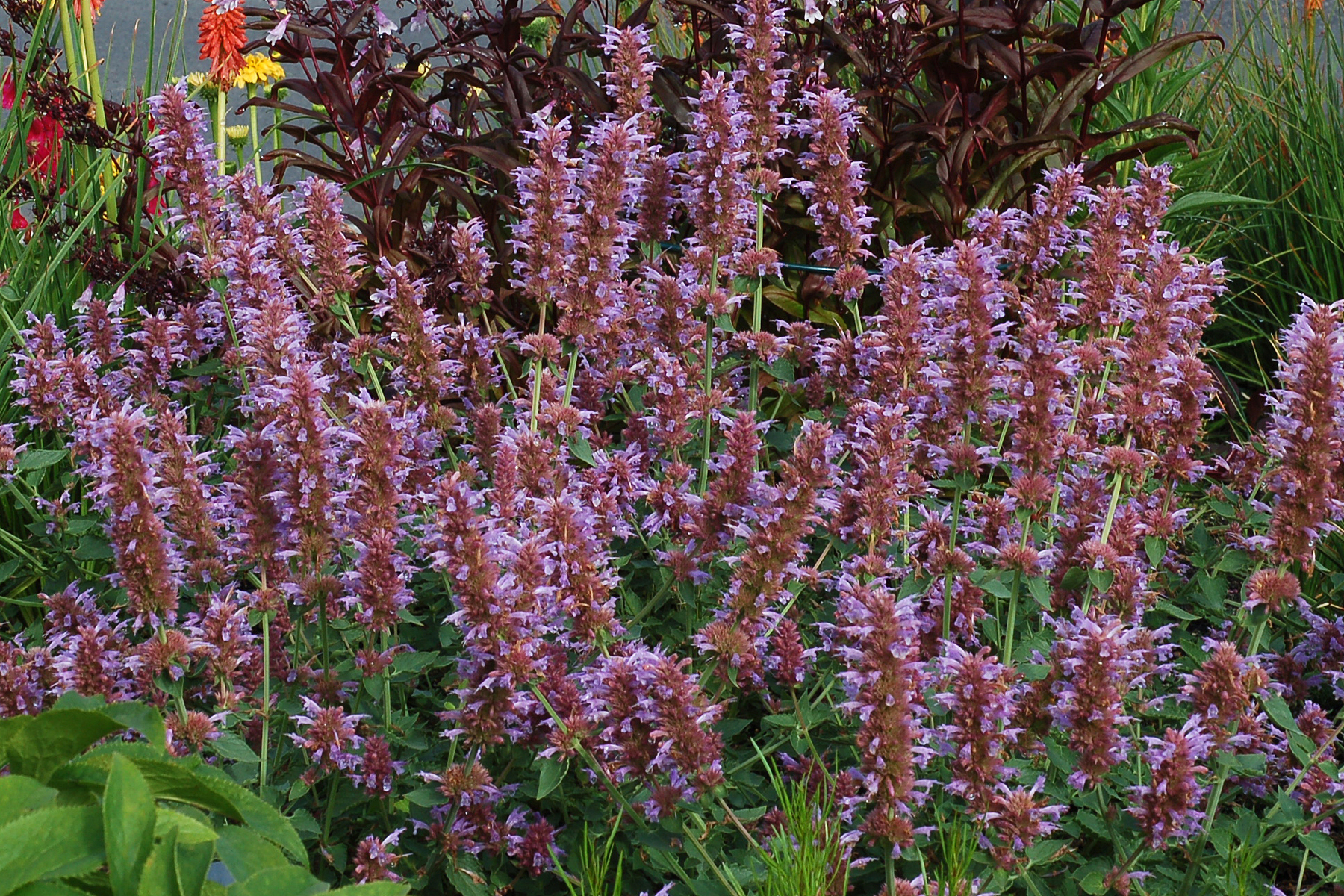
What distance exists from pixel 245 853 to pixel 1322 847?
1.74 metres

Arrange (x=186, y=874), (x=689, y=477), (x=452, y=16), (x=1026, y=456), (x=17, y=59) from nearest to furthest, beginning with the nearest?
(x=186, y=874) < (x=1026, y=456) < (x=689, y=477) < (x=452, y=16) < (x=17, y=59)

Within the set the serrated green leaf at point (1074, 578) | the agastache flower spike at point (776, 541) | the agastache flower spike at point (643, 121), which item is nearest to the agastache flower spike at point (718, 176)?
the agastache flower spike at point (643, 121)

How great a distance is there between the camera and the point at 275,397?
2.45 metres

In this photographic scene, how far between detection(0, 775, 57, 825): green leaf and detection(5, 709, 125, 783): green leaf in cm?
10

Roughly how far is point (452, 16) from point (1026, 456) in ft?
8.49

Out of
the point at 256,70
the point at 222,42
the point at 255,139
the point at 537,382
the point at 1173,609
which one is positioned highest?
the point at 222,42

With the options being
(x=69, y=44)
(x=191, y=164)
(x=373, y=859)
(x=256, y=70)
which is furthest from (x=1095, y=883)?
(x=256, y=70)

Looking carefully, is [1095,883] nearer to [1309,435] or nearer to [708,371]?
[1309,435]

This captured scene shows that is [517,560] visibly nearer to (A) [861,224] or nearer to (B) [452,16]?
(A) [861,224]

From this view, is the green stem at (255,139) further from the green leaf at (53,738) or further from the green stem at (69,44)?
the green leaf at (53,738)

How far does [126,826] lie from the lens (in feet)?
4.62

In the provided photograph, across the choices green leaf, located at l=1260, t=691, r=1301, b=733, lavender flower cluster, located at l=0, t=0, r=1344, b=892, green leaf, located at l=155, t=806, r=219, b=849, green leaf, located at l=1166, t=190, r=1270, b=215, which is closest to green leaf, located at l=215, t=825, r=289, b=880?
green leaf, located at l=155, t=806, r=219, b=849

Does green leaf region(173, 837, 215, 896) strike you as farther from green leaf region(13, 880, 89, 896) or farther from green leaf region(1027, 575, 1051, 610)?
green leaf region(1027, 575, 1051, 610)

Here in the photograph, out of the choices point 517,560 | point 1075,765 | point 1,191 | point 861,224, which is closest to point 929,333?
point 861,224
